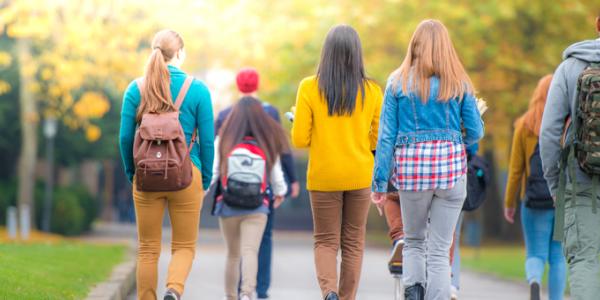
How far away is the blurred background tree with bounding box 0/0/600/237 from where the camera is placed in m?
26.8

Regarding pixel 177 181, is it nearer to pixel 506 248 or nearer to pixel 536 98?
pixel 536 98

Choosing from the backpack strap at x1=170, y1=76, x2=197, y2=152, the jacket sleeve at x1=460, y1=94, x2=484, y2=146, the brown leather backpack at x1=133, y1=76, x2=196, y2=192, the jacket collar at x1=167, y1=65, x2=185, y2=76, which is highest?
the jacket collar at x1=167, y1=65, x2=185, y2=76

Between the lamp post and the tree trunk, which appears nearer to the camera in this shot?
the tree trunk

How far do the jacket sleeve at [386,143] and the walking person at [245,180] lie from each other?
2.05 meters

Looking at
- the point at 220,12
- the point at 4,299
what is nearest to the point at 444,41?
the point at 4,299

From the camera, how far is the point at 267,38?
32469 mm

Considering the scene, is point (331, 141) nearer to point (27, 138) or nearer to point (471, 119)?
point (471, 119)

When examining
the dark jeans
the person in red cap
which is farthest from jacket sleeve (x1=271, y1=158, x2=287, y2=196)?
the dark jeans

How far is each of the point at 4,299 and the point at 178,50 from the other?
196 centimetres

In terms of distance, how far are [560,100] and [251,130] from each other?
3.61m

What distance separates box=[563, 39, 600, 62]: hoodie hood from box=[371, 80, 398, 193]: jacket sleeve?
1.30 metres

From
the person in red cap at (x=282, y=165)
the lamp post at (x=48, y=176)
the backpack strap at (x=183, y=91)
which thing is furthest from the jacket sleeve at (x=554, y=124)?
the lamp post at (x=48, y=176)

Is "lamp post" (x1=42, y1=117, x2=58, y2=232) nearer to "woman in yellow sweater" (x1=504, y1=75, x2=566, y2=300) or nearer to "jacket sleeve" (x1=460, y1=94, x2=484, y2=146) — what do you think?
"woman in yellow sweater" (x1=504, y1=75, x2=566, y2=300)

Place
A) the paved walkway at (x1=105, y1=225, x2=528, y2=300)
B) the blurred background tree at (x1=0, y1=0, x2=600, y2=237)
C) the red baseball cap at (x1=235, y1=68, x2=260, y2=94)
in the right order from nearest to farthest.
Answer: the red baseball cap at (x1=235, y1=68, x2=260, y2=94)
the paved walkway at (x1=105, y1=225, x2=528, y2=300)
the blurred background tree at (x1=0, y1=0, x2=600, y2=237)
